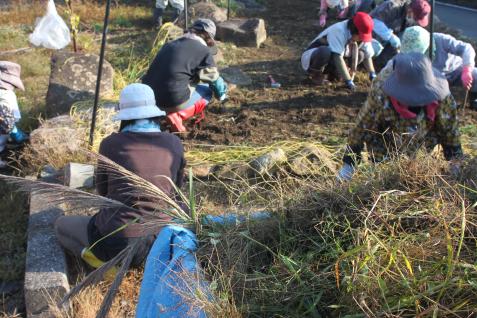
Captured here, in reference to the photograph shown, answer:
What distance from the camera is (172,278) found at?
5.38 ft

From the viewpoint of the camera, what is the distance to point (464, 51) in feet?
17.2

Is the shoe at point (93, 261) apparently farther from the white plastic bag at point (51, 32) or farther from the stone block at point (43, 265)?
the white plastic bag at point (51, 32)

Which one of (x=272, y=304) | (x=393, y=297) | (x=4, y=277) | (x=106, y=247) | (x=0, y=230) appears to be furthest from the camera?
(x=0, y=230)

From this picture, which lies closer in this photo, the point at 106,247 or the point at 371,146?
the point at 106,247

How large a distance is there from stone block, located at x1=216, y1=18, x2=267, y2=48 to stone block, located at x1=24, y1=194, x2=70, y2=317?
5.28 meters

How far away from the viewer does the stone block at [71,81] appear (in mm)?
5633

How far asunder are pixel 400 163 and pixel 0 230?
3.02 metres

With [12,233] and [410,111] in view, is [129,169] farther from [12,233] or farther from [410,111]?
[410,111]

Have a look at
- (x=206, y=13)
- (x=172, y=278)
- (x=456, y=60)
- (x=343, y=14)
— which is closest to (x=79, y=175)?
(x=172, y=278)

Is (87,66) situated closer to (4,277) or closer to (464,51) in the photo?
(4,277)

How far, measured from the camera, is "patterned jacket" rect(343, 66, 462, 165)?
10.3ft

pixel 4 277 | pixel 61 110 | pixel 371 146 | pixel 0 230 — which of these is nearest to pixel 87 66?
pixel 61 110

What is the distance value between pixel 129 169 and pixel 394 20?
5.36 metres

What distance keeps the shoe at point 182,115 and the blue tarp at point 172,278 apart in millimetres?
3460
